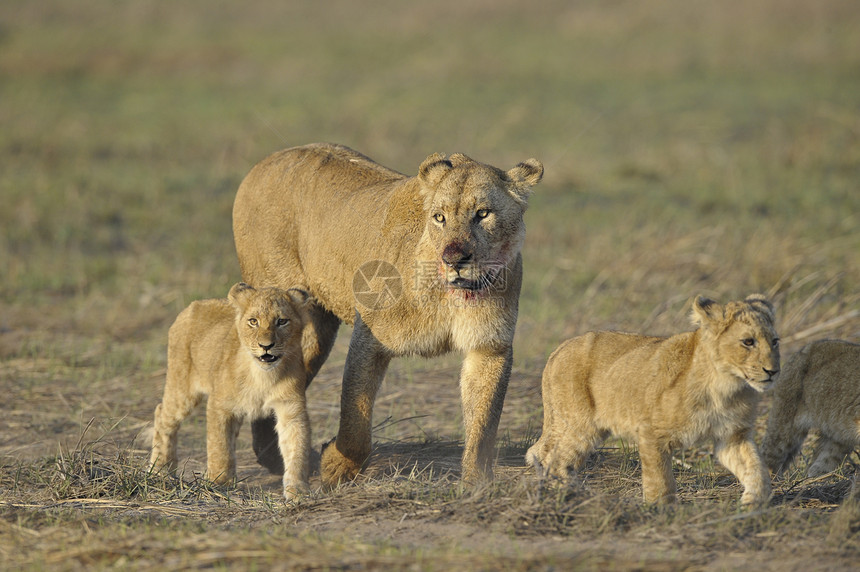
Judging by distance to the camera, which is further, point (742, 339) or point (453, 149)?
point (453, 149)

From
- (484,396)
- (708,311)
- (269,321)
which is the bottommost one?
(484,396)

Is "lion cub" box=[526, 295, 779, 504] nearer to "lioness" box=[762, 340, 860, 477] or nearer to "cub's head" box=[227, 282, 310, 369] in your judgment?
"lioness" box=[762, 340, 860, 477]

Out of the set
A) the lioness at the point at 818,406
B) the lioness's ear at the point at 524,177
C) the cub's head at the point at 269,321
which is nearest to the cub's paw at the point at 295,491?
the cub's head at the point at 269,321

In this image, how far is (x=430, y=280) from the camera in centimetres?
563

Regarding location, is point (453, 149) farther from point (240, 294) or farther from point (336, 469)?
point (336, 469)

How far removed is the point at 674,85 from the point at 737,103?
2.73m

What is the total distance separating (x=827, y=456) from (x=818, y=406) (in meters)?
0.35

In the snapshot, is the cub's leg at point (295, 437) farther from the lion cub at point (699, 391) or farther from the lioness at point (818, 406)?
the lioness at point (818, 406)

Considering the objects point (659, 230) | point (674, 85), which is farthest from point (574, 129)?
point (659, 230)

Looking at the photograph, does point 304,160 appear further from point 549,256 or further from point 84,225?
point 84,225

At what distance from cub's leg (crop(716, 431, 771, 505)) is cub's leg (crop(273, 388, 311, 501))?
214cm

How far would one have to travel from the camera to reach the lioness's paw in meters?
5.92

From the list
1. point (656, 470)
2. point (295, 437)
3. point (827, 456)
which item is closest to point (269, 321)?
point (295, 437)

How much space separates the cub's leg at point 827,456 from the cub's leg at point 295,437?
2.74 metres
